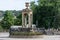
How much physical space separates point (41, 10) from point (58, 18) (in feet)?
19.7

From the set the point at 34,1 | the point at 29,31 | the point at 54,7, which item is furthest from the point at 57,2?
the point at 29,31

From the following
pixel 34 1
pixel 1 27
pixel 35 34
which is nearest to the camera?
pixel 35 34

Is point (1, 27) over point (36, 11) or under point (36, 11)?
under

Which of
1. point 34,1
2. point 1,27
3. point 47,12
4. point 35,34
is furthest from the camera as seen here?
point 1,27

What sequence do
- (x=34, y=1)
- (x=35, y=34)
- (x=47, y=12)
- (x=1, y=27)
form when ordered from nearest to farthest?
1. (x=35, y=34)
2. (x=47, y=12)
3. (x=34, y=1)
4. (x=1, y=27)

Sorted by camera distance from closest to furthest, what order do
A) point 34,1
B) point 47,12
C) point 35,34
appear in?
1. point 35,34
2. point 47,12
3. point 34,1

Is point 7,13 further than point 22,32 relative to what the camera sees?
Yes

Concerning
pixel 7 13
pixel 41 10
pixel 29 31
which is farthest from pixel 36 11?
pixel 29 31

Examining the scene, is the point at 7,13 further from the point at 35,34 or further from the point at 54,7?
the point at 35,34

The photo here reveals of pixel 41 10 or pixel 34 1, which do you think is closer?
pixel 41 10

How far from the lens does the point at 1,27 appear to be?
91.1 m

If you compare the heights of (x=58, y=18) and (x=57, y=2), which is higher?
(x=57, y=2)

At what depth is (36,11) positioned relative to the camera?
3002 inches

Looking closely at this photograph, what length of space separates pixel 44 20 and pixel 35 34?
3208cm
